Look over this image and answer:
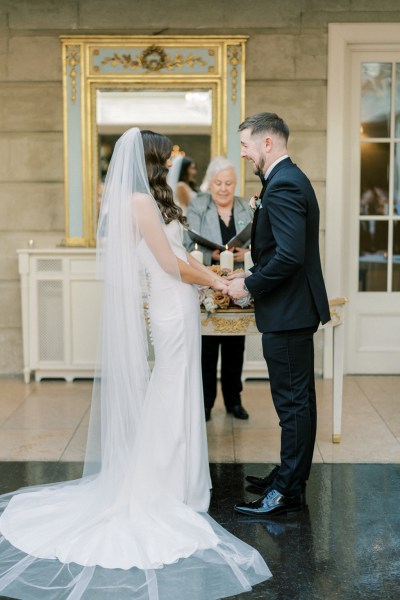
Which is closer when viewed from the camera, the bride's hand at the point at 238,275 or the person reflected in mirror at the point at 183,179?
the bride's hand at the point at 238,275

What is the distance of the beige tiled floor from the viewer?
438cm

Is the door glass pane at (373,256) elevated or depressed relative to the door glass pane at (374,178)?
depressed

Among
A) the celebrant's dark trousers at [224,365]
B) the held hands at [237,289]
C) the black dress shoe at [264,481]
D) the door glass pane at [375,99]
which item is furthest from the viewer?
the door glass pane at [375,99]

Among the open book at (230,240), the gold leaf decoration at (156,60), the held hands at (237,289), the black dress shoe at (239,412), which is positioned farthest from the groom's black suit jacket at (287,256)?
the gold leaf decoration at (156,60)

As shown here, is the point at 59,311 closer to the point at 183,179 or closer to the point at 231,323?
the point at 183,179

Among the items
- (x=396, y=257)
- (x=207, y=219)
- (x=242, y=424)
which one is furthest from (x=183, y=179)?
(x=242, y=424)

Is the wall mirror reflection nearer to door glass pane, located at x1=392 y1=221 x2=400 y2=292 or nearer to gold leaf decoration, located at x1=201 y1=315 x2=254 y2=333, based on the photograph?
door glass pane, located at x1=392 y1=221 x2=400 y2=292

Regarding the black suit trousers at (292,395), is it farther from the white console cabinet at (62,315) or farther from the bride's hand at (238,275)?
the white console cabinet at (62,315)

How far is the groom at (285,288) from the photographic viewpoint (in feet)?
10.7

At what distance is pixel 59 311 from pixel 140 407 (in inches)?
114

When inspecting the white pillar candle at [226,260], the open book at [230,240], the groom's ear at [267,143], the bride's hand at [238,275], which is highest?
A: the groom's ear at [267,143]

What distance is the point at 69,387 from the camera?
19.9 feet

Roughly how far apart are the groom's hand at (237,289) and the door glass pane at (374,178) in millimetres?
3018

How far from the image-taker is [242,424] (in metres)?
4.97
